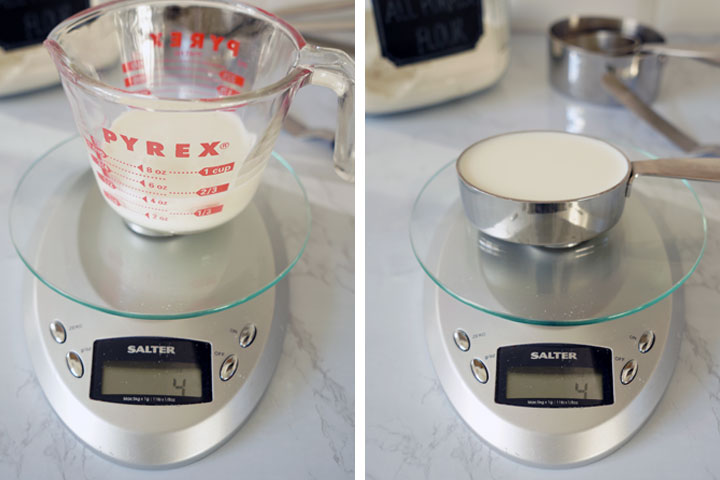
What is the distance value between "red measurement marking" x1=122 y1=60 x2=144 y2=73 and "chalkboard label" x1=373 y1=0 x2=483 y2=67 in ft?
0.89

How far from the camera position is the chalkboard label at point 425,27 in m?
0.79

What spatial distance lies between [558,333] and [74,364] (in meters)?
0.37

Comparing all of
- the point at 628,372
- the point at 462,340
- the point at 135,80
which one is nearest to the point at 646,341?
the point at 628,372

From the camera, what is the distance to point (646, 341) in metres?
0.55

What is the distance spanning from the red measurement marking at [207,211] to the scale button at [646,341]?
0.34 metres

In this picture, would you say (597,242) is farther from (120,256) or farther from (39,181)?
(39,181)

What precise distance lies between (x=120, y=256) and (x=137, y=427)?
5.8 inches

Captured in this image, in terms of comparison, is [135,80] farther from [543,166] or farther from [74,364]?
[543,166]

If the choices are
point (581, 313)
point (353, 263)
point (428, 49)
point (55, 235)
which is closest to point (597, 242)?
point (581, 313)

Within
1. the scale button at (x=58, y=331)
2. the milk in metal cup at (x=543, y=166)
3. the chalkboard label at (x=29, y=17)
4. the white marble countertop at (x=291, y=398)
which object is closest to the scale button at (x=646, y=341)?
the milk in metal cup at (x=543, y=166)

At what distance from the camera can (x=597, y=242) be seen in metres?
0.59

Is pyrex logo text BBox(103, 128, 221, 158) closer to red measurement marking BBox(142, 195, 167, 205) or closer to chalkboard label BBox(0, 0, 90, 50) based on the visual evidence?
red measurement marking BBox(142, 195, 167, 205)

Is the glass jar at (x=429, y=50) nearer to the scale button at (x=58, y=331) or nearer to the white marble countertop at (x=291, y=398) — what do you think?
the white marble countertop at (x=291, y=398)

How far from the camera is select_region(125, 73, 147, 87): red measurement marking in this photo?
25.7 inches
